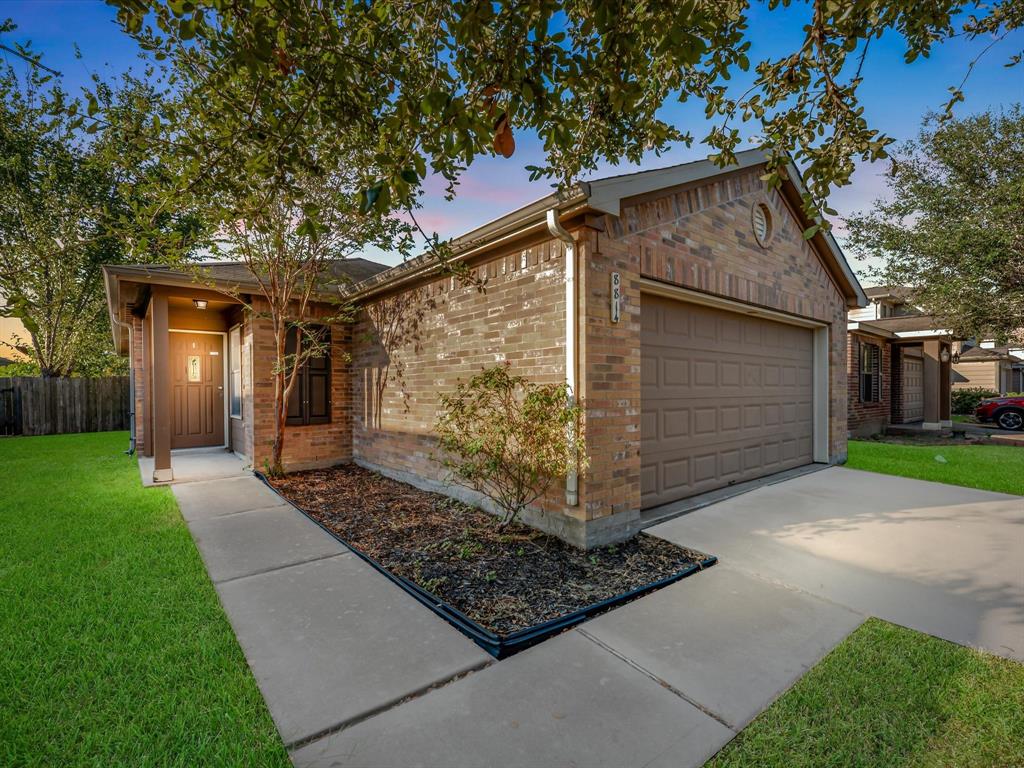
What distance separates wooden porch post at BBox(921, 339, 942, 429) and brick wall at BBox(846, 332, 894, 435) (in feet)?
3.63

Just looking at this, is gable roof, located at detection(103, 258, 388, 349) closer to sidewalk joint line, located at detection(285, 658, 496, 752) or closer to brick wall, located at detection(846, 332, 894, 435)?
sidewalk joint line, located at detection(285, 658, 496, 752)

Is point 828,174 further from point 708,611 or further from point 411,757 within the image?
point 411,757

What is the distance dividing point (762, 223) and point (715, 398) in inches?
103

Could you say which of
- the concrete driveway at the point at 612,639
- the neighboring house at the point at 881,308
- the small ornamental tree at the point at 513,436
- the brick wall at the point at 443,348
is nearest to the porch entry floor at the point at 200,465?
the brick wall at the point at 443,348

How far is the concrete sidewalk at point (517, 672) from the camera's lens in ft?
6.58

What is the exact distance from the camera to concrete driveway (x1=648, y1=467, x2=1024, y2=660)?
3.10 metres

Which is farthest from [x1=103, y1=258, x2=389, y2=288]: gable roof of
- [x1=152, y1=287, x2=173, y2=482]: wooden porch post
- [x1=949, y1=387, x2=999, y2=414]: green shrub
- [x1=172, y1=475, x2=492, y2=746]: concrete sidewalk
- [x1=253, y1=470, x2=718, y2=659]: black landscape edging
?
[x1=949, y1=387, x2=999, y2=414]: green shrub

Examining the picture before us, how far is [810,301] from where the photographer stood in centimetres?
729

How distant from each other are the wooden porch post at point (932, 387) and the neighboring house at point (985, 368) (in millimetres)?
10761

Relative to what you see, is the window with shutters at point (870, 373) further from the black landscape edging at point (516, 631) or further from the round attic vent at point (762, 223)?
the black landscape edging at point (516, 631)

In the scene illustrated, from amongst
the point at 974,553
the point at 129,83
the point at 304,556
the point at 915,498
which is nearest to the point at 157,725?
the point at 304,556

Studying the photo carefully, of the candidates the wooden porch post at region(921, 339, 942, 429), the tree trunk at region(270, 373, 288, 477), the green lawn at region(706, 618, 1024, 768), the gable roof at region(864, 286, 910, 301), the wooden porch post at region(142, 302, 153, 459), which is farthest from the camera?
Result: the gable roof at region(864, 286, 910, 301)

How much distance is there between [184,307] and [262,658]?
345 inches

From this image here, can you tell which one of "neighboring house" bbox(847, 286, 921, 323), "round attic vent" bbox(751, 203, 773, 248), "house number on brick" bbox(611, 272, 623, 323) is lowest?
"house number on brick" bbox(611, 272, 623, 323)
